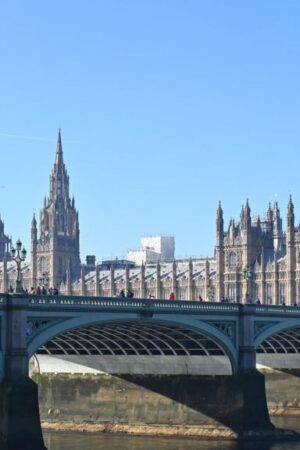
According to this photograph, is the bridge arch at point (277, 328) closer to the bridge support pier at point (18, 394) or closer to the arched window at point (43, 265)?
the bridge support pier at point (18, 394)

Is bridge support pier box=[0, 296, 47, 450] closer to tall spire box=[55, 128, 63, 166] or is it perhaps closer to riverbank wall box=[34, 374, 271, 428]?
riverbank wall box=[34, 374, 271, 428]

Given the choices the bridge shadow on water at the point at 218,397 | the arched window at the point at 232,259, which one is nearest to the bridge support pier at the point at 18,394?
the bridge shadow on water at the point at 218,397

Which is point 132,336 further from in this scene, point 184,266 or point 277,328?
point 184,266

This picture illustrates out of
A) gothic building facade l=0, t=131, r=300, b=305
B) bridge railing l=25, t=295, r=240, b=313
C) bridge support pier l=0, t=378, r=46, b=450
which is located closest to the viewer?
bridge support pier l=0, t=378, r=46, b=450

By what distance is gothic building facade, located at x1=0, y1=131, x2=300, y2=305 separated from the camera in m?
132

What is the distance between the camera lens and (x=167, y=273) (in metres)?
150

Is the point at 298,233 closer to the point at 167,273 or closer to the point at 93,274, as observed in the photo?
the point at 167,273

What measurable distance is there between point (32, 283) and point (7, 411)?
11809 centimetres

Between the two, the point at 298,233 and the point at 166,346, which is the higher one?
the point at 298,233

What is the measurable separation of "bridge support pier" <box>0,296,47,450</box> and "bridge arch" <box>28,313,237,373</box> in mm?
908

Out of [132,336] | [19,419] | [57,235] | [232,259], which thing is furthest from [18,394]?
[57,235]

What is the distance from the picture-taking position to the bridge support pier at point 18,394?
47.0 metres

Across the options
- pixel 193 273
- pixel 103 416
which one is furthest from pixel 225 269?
pixel 103 416

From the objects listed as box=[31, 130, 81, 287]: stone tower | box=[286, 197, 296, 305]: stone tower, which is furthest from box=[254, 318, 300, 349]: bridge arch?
box=[31, 130, 81, 287]: stone tower
